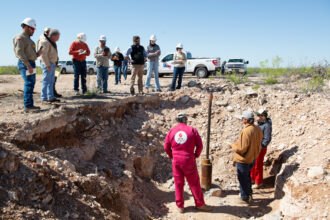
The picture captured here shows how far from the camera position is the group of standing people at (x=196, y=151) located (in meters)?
4.20

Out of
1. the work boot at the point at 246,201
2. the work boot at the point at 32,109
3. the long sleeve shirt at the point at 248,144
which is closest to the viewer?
the long sleeve shirt at the point at 248,144

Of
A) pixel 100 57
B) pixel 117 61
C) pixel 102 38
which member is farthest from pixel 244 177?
pixel 117 61

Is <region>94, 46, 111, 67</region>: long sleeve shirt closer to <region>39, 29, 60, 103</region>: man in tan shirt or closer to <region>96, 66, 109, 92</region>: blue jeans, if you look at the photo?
<region>96, 66, 109, 92</region>: blue jeans

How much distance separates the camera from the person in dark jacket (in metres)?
5.05

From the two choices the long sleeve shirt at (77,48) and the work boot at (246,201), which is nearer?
the work boot at (246,201)

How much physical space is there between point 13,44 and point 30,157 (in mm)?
2396

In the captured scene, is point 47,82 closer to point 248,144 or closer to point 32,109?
point 32,109

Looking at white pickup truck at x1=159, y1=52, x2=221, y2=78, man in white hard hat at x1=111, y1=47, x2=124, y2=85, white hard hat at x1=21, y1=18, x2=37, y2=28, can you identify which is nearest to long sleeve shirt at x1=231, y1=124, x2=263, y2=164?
white hard hat at x1=21, y1=18, x2=37, y2=28

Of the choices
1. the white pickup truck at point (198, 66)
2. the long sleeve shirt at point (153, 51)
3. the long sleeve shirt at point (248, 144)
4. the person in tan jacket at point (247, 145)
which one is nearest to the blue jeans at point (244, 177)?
the person in tan jacket at point (247, 145)

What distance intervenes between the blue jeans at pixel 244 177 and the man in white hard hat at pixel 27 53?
4.19 metres

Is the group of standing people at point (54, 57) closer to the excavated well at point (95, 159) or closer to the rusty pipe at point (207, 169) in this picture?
the excavated well at point (95, 159)

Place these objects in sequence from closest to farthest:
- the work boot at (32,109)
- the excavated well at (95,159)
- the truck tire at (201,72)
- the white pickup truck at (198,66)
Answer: the excavated well at (95,159), the work boot at (32,109), the white pickup truck at (198,66), the truck tire at (201,72)

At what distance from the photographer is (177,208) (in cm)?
472

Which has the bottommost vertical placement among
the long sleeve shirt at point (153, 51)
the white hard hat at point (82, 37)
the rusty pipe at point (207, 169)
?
the rusty pipe at point (207, 169)
